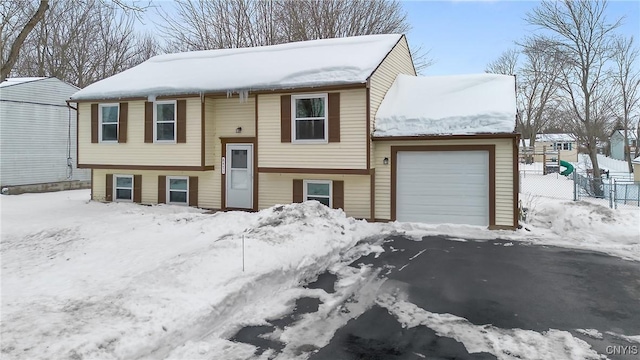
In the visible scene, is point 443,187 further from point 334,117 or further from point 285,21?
point 285,21

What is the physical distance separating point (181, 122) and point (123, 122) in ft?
8.11

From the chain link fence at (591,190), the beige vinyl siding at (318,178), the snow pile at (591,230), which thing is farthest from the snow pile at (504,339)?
the chain link fence at (591,190)

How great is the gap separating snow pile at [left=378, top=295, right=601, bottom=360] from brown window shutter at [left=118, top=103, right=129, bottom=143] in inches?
498

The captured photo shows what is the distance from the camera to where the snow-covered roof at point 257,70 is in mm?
12359

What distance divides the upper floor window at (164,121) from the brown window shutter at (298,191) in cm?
450

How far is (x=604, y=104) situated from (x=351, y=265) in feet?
107

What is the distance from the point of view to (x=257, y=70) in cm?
1404

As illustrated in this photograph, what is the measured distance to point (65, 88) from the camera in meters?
22.1

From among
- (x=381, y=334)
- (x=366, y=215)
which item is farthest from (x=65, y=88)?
(x=381, y=334)

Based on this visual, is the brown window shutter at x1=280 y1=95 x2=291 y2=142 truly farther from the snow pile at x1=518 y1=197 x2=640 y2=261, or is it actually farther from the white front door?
the snow pile at x1=518 y1=197 x2=640 y2=261

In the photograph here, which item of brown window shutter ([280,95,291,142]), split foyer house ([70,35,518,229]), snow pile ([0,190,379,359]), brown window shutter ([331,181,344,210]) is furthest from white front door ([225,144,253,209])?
brown window shutter ([331,181,344,210])

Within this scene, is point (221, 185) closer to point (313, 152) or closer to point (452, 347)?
point (313, 152)

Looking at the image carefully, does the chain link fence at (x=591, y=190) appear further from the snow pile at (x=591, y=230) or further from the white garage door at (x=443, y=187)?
the white garage door at (x=443, y=187)

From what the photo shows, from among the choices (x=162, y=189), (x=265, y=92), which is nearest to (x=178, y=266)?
(x=265, y=92)
